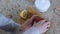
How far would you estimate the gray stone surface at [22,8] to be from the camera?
1.16 m

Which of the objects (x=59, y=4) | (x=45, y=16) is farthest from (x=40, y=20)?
(x=59, y=4)

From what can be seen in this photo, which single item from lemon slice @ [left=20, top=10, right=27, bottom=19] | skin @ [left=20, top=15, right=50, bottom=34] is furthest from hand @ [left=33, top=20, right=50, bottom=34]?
lemon slice @ [left=20, top=10, right=27, bottom=19]

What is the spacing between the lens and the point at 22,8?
1248mm

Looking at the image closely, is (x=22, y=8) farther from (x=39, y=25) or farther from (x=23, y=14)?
(x=39, y=25)

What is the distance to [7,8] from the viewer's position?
1.26m

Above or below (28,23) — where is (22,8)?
above

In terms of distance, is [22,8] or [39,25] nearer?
[39,25]

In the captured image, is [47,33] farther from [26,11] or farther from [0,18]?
[0,18]

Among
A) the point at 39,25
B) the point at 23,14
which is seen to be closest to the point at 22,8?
the point at 23,14

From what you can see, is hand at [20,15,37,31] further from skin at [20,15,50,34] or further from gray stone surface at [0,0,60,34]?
gray stone surface at [0,0,60,34]

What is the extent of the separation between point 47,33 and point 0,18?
0.36 metres

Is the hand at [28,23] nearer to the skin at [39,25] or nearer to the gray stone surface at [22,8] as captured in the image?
Result: the skin at [39,25]

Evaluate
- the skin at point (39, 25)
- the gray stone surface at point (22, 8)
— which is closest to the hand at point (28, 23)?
the skin at point (39, 25)

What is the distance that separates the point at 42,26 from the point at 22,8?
0.25 meters
